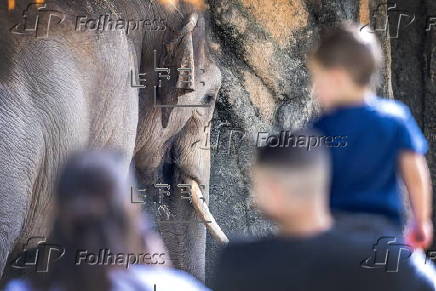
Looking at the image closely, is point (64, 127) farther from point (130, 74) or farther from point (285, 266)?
point (285, 266)

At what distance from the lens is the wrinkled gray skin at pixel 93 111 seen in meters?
2.99

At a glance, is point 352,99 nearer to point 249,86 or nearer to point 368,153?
point 368,153

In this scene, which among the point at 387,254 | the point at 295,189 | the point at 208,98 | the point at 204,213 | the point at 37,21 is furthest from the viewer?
the point at 208,98

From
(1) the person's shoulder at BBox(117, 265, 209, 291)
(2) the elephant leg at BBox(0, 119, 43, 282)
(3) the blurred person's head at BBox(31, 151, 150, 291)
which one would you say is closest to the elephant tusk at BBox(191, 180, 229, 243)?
(2) the elephant leg at BBox(0, 119, 43, 282)

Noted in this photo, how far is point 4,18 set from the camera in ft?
10.6

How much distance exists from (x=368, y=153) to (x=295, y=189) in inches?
18.4

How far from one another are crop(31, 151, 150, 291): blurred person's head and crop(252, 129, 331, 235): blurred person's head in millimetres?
247

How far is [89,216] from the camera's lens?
1535 millimetres

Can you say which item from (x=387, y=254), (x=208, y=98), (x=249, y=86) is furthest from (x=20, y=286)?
(x=249, y=86)

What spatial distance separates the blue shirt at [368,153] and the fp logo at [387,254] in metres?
0.06

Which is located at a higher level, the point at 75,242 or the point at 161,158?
the point at 161,158

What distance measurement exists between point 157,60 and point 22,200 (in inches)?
58.8

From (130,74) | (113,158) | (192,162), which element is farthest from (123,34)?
(113,158)

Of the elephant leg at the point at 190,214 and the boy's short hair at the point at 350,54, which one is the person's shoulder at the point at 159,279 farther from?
the elephant leg at the point at 190,214
